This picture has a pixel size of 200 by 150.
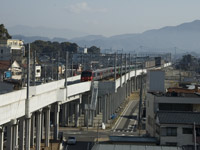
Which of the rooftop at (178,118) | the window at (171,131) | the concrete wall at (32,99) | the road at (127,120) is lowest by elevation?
the road at (127,120)

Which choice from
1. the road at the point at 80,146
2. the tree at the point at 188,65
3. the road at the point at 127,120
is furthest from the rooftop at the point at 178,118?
the tree at the point at 188,65

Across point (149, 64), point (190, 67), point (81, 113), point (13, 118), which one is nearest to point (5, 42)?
point (81, 113)

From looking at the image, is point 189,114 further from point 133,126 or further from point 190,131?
point 133,126

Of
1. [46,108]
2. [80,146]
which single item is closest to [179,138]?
[80,146]

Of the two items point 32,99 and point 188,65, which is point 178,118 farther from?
point 188,65

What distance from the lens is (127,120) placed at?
121 ft

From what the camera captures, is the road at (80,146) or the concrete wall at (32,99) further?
the road at (80,146)

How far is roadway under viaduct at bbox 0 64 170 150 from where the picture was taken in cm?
1733

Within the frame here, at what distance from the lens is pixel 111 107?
4012cm

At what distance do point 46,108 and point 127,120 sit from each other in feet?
46.2

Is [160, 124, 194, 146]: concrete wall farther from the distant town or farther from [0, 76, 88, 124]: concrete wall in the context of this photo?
[0, 76, 88, 124]: concrete wall

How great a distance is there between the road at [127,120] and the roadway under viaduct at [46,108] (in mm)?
1122

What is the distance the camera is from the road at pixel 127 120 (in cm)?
3216

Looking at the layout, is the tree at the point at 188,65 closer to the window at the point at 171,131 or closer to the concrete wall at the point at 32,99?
the concrete wall at the point at 32,99
